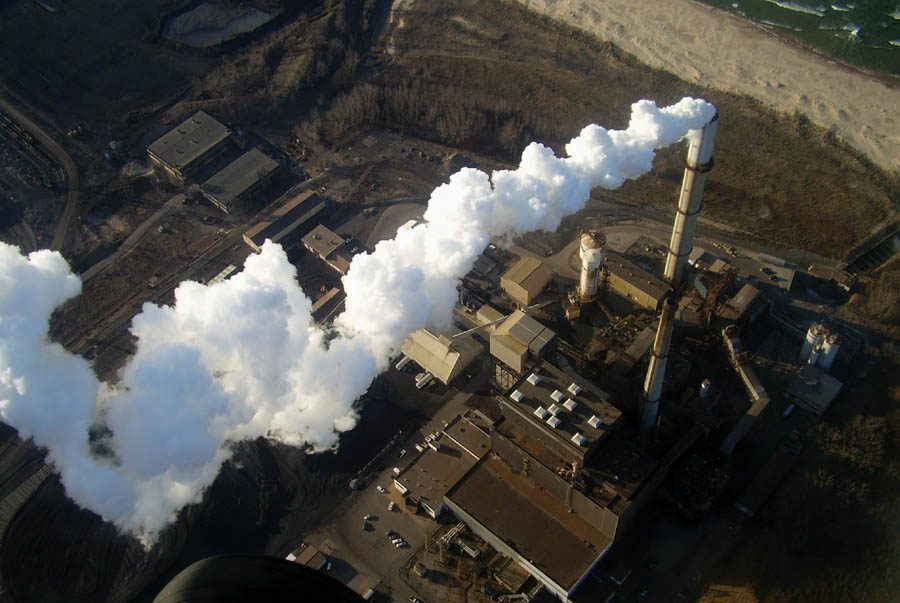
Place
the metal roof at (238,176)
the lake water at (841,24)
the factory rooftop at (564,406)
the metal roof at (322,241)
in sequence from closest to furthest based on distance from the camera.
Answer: the factory rooftop at (564,406) → the metal roof at (322,241) → the metal roof at (238,176) → the lake water at (841,24)

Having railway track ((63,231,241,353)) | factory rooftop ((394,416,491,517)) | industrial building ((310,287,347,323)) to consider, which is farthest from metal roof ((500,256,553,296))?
railway track ((63,231,241,353))

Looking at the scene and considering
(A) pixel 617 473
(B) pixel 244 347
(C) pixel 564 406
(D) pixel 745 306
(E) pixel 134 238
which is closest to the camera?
(A) pixel 617 473

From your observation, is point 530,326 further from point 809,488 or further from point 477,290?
point 809,488

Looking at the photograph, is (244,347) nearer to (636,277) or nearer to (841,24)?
(636,277)

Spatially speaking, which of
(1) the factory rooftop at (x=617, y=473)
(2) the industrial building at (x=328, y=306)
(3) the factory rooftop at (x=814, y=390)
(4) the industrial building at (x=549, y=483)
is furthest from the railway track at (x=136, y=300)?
(3) the factory rooftop at (x=814, y=390)

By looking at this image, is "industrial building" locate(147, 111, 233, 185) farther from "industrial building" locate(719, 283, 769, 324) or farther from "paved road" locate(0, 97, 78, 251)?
"industrial building" locate(719, 283, 769, 324)

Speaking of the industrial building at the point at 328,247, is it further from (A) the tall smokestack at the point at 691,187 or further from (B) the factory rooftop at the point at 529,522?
(A) the tall smokestack at the point at 691,187

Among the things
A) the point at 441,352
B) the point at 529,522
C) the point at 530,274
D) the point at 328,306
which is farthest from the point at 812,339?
the point at 328,306
